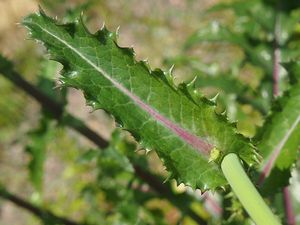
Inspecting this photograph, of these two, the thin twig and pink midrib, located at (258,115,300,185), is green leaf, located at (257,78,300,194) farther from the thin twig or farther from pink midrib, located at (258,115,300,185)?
the thin twig

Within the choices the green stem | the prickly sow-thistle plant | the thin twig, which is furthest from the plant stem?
the green stem

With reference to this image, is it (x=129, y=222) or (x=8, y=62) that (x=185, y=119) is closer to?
(x=8, y=62)

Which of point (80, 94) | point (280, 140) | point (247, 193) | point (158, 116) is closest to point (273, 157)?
point (280, 140)

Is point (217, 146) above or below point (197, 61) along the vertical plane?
above

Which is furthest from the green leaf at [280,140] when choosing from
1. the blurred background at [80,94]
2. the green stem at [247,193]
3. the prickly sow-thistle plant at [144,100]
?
the blurred background at [80,94]

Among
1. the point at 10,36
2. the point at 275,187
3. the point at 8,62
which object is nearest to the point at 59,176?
the point at 10,36

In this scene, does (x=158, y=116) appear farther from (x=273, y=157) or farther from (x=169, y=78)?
(x=273, y=157)
